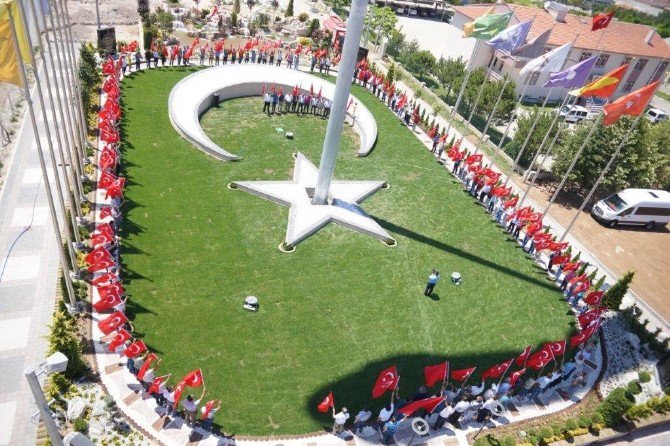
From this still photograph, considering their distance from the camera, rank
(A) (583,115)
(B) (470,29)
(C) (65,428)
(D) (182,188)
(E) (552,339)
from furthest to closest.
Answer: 1. (A) (583,115)
2. (B) (470,29)
3. (D) (182,188)
4. (E) (552,339)
5. (C) (65,428)

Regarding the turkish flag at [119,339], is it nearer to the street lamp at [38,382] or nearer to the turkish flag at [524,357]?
the street lamp at [38,382]

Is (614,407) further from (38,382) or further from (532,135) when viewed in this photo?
(532,135)

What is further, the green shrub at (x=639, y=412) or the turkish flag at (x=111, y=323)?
the green shrub at (x=639, y=412)

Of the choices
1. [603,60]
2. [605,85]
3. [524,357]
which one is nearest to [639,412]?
[524,357]

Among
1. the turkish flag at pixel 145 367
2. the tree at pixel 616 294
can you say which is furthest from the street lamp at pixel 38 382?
the tree at pixel 616 294

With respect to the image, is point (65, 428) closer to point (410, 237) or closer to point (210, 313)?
point (210, 313)

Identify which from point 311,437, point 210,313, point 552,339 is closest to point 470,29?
point 552,339
